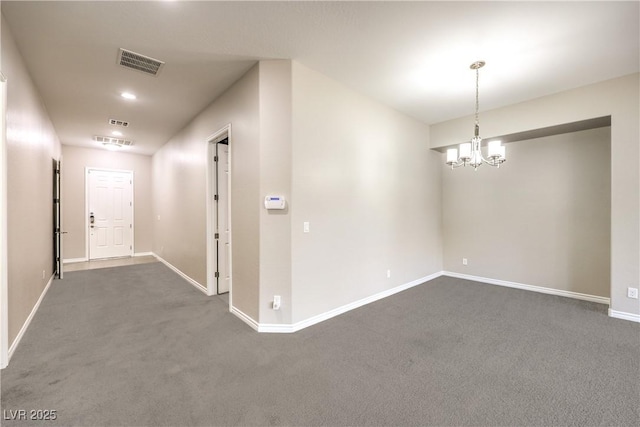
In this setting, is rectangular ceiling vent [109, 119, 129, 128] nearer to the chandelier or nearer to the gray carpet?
the gray carpet

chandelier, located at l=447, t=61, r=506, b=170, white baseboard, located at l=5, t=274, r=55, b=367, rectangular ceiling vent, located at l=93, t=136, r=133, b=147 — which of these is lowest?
white baseboard, located at l=5, t=274, r=55, b=367

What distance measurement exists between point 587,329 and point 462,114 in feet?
11.1

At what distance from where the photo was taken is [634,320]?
3.23 metres

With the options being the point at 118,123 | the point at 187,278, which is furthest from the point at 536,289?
the point at 118,123

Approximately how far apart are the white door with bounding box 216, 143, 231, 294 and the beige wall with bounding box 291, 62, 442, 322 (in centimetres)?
181

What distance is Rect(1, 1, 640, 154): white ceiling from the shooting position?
2217 millimetres

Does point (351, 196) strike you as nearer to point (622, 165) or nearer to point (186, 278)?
point (622, 165)

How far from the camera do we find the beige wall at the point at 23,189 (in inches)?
97.0

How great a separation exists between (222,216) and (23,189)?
2151mm

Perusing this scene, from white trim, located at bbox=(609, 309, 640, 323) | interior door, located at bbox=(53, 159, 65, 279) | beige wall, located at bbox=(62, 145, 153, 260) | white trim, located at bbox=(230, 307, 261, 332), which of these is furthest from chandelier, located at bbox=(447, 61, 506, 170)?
beige wall, located at bbox=(62, 145, 153, 260)

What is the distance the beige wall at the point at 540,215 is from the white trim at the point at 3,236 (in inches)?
237

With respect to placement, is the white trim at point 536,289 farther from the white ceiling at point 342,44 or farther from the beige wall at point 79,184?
the beige wall at point 79,184

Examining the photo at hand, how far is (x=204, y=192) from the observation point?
425cm

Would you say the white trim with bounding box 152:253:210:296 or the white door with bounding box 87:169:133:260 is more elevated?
the white door with bounding box 87:169:133:260
